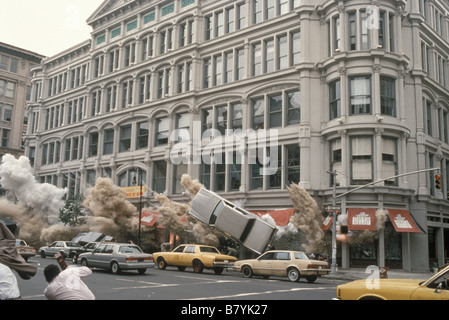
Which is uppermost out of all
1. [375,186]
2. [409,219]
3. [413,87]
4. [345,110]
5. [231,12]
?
[231,12]

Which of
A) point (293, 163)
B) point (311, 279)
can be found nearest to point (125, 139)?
point (293, 163)

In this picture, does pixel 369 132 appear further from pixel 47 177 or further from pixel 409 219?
pixel 47 177

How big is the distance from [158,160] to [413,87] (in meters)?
23.6

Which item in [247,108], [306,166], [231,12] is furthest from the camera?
[231,12]

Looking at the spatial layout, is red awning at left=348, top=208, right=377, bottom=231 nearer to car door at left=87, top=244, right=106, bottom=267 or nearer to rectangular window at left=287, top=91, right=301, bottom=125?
rectangular window at left=287, top=91, right=301, bottom=125

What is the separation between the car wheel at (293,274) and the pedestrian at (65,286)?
17172mm

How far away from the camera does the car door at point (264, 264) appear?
2320 cm

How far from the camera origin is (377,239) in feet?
99.4

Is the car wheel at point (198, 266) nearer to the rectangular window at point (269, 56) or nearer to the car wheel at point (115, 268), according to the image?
the car wheel at point (115, 268)

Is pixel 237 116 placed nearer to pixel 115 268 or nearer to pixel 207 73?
pixel 207 73

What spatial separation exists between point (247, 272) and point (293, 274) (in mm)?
2830

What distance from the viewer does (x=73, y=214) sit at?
139 ft
